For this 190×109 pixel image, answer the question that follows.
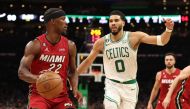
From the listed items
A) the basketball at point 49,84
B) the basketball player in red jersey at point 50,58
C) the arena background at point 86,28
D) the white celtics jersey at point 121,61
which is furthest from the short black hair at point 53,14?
the arena background at point 86,28

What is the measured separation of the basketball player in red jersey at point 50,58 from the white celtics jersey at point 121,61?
53.8 inches

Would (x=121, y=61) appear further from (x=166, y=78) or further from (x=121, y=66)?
(x=166, y=78)

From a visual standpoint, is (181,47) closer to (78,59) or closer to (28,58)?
(78,59)

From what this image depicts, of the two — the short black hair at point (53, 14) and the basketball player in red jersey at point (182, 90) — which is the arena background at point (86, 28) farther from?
the short black hair at point (53, 14)

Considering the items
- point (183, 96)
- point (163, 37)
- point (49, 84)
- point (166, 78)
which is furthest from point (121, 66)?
point (166, 78)

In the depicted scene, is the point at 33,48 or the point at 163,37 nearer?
the point at 33,48

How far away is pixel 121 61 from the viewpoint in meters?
7.23

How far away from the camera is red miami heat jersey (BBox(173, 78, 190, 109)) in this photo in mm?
7697

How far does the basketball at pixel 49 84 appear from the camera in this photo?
529cm

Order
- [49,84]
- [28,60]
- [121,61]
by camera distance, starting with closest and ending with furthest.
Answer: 1. [49,84]
2. [28,60]
3. [121,61]

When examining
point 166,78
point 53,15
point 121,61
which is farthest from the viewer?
point 166,78

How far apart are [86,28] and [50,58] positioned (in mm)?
17448

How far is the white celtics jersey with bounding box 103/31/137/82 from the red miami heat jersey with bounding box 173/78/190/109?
3.37 feet

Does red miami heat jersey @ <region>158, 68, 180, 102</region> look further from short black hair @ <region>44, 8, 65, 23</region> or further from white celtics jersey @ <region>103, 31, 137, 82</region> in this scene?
short black hair @ <region>44, 8, 65, 23</region>
